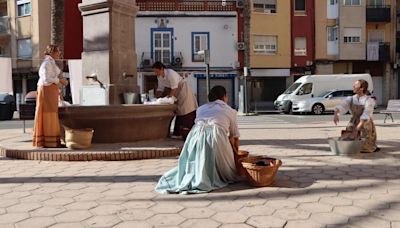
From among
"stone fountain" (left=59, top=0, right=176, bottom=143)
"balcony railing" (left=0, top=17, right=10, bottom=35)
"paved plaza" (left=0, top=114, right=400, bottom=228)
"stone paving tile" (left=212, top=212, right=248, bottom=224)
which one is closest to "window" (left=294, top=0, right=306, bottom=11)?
Result: "balcony railing" (left=0, top=17, right=10, bottom=35)

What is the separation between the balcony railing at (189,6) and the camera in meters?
30.5

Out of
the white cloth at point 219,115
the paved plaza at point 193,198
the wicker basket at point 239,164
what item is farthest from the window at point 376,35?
the white cloth at point 219,115

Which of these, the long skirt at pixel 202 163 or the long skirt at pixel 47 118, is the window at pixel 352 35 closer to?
the long skirt at pixel 47 118

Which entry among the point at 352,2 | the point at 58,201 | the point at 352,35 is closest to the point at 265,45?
the point at 352,35

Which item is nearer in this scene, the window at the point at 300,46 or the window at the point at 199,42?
the window at the point at 199,42

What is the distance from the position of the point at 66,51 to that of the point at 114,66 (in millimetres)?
25022

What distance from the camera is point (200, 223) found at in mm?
3711

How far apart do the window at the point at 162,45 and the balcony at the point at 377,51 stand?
1490 centimetres

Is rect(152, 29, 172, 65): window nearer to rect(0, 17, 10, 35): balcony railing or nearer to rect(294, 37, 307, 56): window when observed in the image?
rect(294, 37, 307, 56): window

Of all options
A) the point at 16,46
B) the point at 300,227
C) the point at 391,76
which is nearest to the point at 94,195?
the point at 300,227

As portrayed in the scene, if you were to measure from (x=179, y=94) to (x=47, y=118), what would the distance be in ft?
8.19

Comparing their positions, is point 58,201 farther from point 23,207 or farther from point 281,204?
point 281,204

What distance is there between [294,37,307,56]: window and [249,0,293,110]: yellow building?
595mm

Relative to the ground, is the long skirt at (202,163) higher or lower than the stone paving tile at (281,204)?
higher
